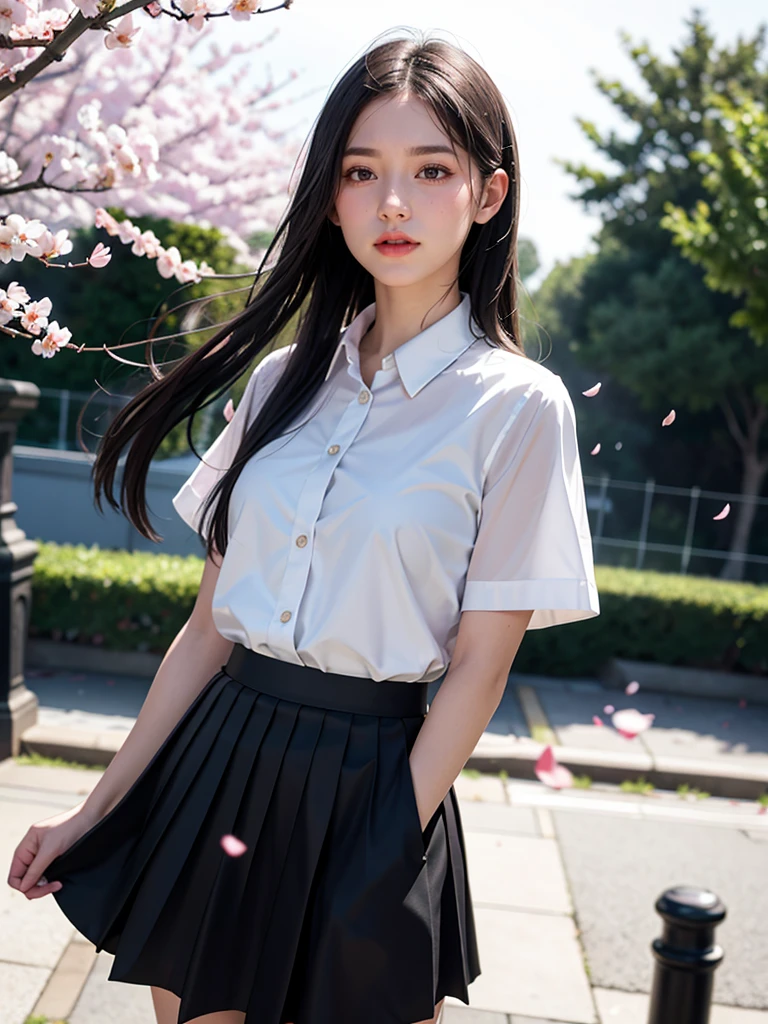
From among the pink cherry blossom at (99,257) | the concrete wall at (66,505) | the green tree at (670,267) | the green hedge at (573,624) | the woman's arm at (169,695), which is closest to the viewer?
the woman's arm at (169,695)

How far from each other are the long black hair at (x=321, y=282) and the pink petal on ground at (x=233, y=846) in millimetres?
472

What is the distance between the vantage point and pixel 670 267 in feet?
64.2

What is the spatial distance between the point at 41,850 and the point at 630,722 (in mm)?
4669

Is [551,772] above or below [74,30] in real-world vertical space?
below

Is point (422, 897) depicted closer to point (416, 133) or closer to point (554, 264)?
point (416, 133)

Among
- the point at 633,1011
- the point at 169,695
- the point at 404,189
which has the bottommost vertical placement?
the point at 633,1011

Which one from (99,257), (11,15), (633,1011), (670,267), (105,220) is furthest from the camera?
(670,267)

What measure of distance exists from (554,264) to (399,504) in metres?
29.5

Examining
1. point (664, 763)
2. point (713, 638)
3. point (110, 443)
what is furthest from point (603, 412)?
point (110, 443)

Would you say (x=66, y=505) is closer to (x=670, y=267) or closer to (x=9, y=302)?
(x=9, y=302)

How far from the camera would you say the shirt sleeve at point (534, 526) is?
1.45 meters

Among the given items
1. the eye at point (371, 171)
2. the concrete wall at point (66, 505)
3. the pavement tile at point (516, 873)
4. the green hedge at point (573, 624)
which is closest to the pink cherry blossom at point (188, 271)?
the eye at point (371, 171)

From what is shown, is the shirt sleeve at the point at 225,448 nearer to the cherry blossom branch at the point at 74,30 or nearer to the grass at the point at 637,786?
the cherry blossom branch at the point at 74,30

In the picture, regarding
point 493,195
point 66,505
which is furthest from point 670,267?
point 493,195
